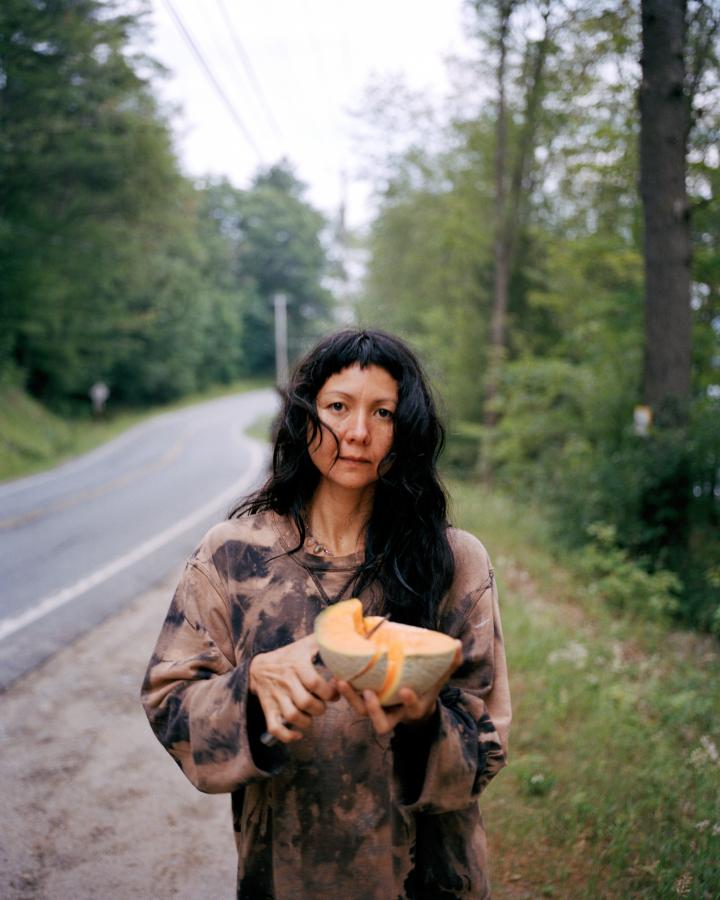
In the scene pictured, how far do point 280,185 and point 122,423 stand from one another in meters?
43.8

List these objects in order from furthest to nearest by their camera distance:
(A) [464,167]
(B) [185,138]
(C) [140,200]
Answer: (B) [185,138] → (C) [140,200] → (A) [464,167]

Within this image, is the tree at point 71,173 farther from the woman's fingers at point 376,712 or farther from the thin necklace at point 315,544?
the woman's fingers at point 376,712

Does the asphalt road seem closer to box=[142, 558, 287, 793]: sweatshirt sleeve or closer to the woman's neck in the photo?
box=[142, 558, 287, 793]: sweatshirt sleeve

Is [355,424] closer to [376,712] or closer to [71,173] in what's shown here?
[376,712]

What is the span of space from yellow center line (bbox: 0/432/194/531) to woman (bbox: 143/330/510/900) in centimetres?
1043

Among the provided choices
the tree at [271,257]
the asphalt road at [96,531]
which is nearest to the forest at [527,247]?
the asphalt road at [96,531]

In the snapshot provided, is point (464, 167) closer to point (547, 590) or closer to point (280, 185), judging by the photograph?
point (547, 590)

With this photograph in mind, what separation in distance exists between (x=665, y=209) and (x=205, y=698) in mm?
7111

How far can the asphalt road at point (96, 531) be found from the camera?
634 centimetres

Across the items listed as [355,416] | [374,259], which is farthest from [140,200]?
[355,416]

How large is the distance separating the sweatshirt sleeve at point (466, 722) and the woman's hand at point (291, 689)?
23 centimetres

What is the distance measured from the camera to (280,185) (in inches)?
2768

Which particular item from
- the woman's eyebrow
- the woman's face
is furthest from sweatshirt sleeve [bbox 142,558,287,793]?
the woman's eyebrow

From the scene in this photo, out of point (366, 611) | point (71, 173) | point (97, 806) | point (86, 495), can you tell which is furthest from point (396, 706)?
point (71, 173)
